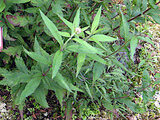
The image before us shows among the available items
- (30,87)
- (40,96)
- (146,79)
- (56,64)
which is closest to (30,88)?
(30,87)

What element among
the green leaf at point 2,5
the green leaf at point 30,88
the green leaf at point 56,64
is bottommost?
the green leaf at point 30,88

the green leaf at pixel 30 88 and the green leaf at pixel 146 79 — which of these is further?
the green leaf at pixel 146 79

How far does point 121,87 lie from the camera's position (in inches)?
74.0

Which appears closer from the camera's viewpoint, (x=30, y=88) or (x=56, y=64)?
(x=56, y=64)

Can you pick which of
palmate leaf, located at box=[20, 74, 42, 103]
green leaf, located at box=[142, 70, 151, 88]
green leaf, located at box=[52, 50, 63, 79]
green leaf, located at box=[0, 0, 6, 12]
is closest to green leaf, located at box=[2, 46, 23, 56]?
green leaf, located at box=[0, 0, 6, 12]

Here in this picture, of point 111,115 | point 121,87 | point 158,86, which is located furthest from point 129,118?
point 158,86

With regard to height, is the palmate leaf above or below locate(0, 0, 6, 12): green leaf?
below

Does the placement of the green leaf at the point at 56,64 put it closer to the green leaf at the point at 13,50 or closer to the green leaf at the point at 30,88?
the green leaf at the point at 30,88

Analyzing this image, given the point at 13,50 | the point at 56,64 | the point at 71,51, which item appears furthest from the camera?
the point at 13,50

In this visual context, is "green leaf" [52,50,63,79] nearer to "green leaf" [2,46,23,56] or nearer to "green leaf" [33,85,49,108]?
"green leaf" [33,85,49,108]

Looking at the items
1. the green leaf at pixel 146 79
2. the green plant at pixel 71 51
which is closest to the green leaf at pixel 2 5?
the green plant at pixel 71 51

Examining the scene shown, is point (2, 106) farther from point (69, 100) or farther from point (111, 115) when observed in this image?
point (111, 115)

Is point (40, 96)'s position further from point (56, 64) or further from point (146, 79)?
point (146, 79)

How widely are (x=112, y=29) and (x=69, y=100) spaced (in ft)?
2.98
